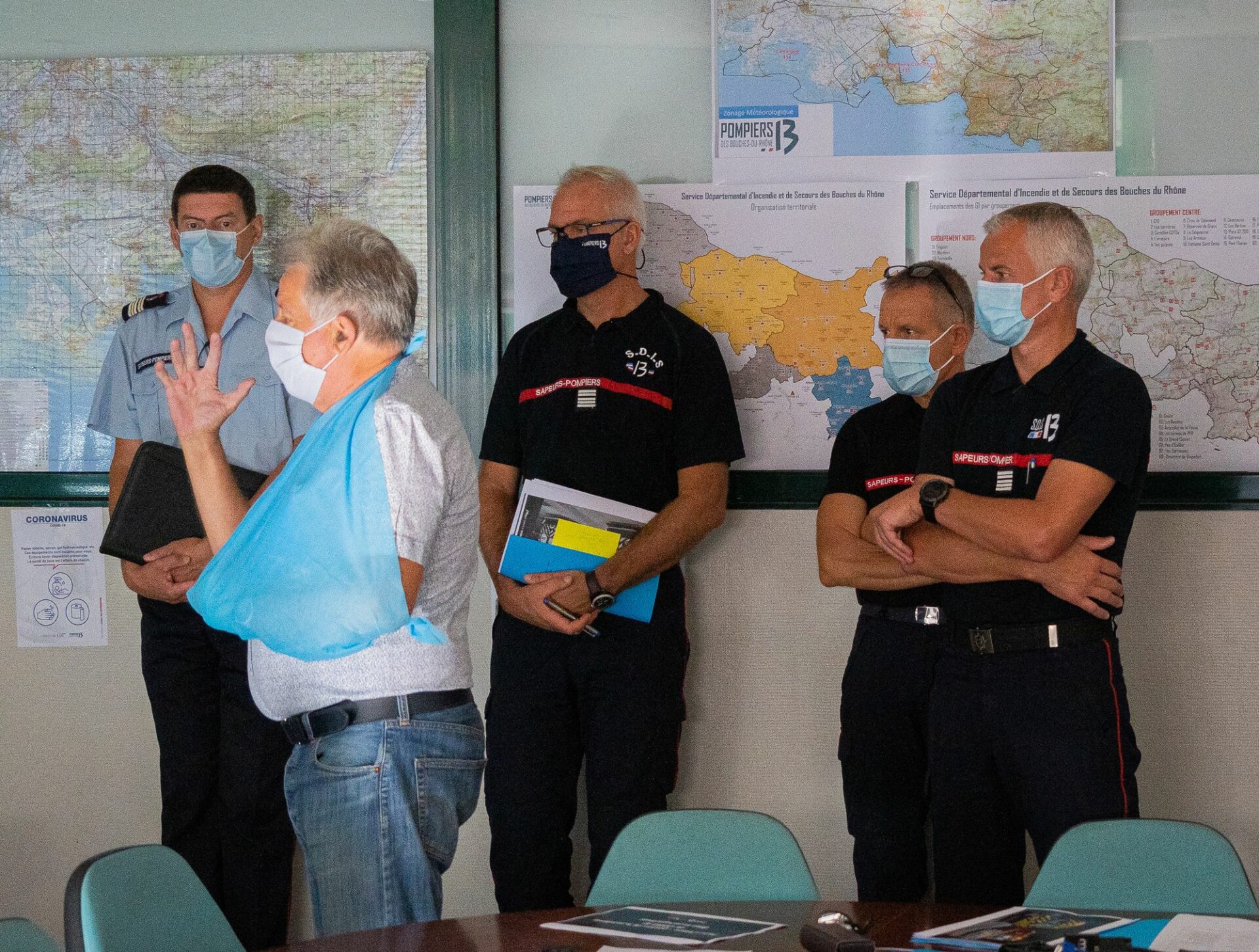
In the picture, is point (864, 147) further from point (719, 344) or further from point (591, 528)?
point (591, 528)

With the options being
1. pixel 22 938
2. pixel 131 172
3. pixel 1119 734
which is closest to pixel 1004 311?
pixel 1119 734

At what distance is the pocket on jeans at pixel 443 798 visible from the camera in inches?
78.5

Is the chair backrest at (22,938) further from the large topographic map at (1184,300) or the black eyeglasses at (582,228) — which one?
the large topographic map at (1184,300)

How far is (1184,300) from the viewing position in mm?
3498

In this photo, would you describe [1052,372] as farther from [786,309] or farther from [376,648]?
[376,648]

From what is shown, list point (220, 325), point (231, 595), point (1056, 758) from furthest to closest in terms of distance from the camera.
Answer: point (220, 325)
point (1056, 758)
point (231, 595)

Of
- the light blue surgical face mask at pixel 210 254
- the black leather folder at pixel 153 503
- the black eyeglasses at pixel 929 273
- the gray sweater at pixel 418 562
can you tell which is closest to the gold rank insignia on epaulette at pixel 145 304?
the light blue surgical face mask at pixel 210 254

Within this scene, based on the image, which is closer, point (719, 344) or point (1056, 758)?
Result: point (1056, 758)

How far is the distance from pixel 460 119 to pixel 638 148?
0.50m

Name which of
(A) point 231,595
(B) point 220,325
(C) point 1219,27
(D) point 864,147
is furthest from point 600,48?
(A) point 231,595

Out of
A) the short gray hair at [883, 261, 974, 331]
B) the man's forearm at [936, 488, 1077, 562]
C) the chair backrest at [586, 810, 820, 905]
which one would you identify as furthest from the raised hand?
the short gray hair at [883, 261, 974, 331]

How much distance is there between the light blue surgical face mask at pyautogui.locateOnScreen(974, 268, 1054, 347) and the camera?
2.80m

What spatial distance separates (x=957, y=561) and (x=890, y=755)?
0.62m

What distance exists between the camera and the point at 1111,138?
11.6ft
